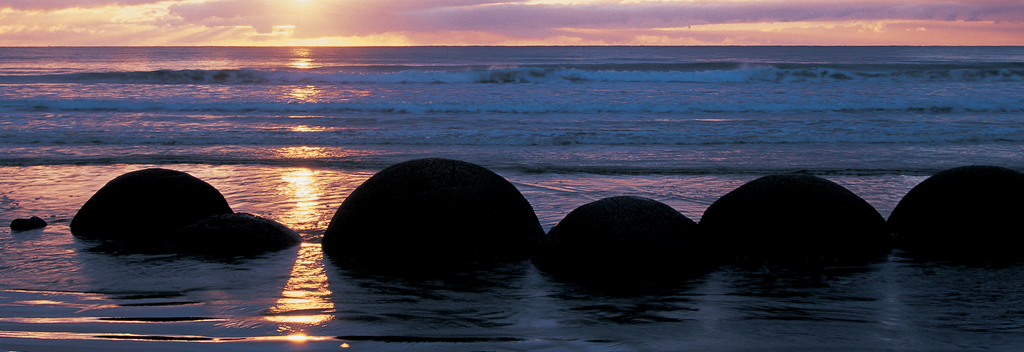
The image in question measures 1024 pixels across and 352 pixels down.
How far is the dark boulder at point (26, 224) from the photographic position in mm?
6465

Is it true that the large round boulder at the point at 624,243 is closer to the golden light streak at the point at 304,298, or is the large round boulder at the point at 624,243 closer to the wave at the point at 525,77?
the golden light streak at the point at 304,298

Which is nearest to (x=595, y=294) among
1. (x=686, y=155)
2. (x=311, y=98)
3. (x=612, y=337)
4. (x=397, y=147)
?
(x=612, y=337)

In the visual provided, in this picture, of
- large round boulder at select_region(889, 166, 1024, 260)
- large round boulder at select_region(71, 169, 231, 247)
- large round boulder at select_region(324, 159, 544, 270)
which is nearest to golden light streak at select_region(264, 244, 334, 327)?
large round boulder at select_region(324, 159, 544, 270)

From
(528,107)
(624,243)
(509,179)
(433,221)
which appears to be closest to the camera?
(624,243)

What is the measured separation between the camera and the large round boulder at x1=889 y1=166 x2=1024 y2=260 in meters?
5.48

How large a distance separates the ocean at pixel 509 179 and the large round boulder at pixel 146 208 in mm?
300

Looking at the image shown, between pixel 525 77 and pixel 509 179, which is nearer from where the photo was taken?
pixel 509 179

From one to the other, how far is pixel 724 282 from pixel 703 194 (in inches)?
150

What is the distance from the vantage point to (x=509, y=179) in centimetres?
965

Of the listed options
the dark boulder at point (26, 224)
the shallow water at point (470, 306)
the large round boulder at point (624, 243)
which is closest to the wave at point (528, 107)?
the dark boulder at point (26, 224)

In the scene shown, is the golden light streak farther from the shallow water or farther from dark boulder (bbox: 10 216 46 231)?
dark boulder (bbox: 10 216 46 231)

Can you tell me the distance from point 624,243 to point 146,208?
4171 millimetres

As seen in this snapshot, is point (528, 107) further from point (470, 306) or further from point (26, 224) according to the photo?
point (470, 306)

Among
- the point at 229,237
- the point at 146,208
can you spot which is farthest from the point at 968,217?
the point at 146,208
